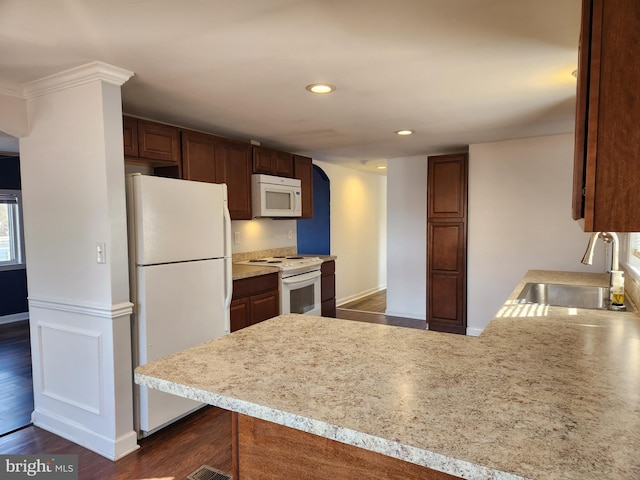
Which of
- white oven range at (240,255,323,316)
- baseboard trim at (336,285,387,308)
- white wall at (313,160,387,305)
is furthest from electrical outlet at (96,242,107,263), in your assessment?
baseboard trim at (336,285,387,308)

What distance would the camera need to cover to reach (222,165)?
139 inches

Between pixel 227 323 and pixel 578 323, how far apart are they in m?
2.18

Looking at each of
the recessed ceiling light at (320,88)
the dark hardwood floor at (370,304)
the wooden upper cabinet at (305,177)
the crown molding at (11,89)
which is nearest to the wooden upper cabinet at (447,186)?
the wooden upper cabinet at (305,177)

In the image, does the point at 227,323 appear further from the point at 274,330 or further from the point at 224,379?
the point at 224,379

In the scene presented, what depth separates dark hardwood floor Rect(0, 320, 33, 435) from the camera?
2707 millimetres

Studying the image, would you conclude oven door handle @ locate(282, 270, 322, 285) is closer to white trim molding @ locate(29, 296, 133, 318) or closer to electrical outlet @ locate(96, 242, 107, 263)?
white trim molding @ locate(29, 296, 133, 318)

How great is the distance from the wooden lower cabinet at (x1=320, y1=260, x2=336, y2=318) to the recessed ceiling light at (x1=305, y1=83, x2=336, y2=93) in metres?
2.38

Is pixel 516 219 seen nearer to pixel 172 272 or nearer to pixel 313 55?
pixel 313 55

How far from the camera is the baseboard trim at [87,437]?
2.27 meters

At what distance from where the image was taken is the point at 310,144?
426cm

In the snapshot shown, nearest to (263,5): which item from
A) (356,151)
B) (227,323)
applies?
(227,323)

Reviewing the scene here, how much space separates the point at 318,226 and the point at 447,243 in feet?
6.76

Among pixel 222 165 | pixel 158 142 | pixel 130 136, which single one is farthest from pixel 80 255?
pixel 222 165

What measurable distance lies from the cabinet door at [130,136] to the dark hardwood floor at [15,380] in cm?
188
